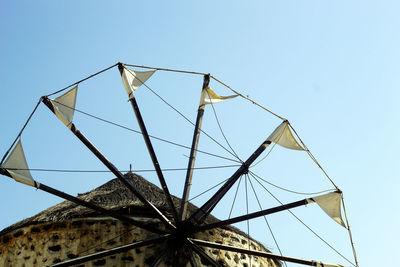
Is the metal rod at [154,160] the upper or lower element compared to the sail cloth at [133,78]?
lower

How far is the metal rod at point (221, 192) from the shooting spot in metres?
6.46

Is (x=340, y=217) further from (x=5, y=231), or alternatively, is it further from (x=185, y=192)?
(x=5, y=231)

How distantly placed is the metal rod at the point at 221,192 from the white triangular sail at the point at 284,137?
330mm

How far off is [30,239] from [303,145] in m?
4.32

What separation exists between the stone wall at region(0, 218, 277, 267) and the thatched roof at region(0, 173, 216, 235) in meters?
0.12

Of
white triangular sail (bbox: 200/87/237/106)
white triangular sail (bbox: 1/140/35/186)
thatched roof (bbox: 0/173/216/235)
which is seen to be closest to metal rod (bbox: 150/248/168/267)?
thatched roof (bbox: 0/173/216/235)

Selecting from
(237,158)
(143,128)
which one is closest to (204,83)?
(237,158)

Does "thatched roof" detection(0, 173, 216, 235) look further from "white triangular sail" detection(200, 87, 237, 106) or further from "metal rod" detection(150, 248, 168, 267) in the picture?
"white triangular sail" detection(200, 87, 237, 106)

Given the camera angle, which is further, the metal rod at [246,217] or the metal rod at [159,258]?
the metal rod at [246,217]

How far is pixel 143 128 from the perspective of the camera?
6.46 metres

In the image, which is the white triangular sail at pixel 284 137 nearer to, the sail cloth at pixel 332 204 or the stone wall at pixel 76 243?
the sail cloth at pixel 332 204

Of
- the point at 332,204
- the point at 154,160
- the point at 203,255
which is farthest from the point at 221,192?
the point at 332,204

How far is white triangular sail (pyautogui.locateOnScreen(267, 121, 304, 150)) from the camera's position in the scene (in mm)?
7695

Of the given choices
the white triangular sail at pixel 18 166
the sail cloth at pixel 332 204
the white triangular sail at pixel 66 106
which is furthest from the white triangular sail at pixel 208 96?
the white triangular sail at pixel 18 166
